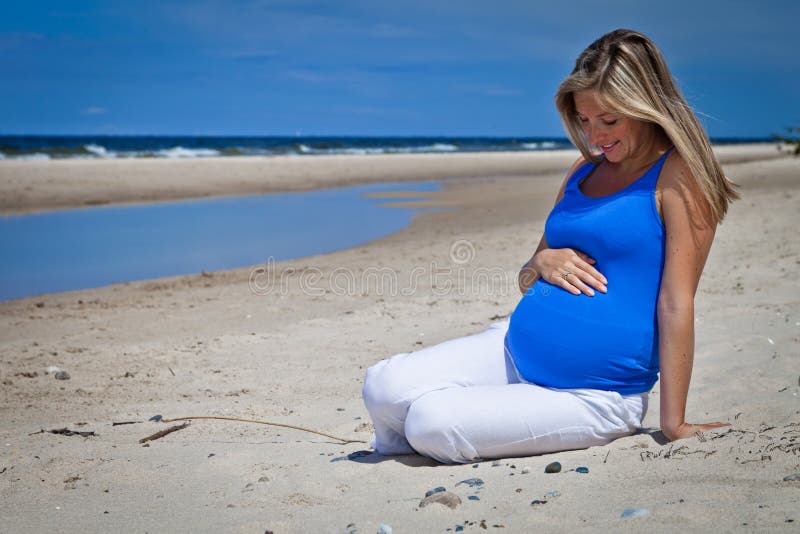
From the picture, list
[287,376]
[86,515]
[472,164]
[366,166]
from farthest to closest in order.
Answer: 1. [472,164]
2. [366,166]
3. [287,376]
4. [86,515]

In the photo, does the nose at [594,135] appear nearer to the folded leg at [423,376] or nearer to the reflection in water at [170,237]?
the folded leg at [423,376]

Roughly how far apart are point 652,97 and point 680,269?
0.56 m

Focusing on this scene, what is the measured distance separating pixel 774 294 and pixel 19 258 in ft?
26.0

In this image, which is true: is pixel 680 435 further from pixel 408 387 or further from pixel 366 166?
pixel 366 166

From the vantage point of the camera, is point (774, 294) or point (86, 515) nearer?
point (86, 515)

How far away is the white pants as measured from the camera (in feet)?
7.95

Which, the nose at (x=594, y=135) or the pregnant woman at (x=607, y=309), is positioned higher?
the nose at (x=594, y=135)

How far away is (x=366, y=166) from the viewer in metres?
25.8

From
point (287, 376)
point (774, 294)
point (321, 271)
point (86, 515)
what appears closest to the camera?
point (86, 515)

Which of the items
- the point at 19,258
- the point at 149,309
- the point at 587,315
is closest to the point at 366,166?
the point at 19,258

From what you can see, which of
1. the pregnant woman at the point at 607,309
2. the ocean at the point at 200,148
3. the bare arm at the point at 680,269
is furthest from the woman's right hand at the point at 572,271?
the ocean at the point at 200,148

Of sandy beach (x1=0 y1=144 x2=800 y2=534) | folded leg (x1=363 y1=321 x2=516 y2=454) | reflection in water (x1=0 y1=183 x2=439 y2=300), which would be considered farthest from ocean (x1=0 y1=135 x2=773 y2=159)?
folded leg (x1=363 y1=321 x2=516 y2=454)

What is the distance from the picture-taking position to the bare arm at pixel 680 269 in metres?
2.34

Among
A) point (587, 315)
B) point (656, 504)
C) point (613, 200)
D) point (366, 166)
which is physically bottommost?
point (656, 504)
